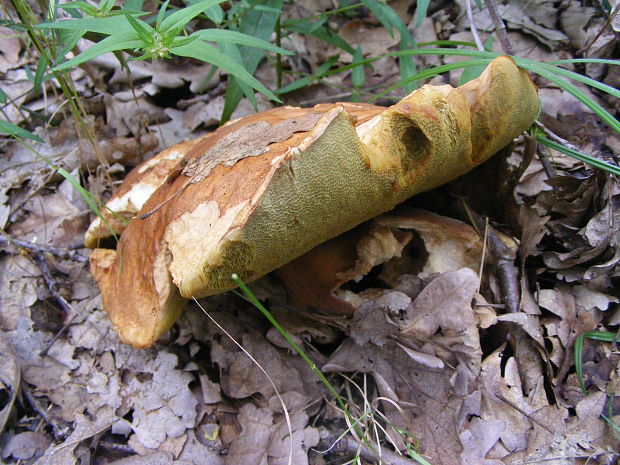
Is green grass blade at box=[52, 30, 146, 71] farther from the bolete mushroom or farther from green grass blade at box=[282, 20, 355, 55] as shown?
green grass blade at box=[282, 20, 355, 55]

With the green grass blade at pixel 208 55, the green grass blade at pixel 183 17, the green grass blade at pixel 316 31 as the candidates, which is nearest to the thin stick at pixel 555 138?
the green grass blade at pixel 316 31

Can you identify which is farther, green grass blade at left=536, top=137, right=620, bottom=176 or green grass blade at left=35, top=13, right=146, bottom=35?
green grass blade at left=536, top=137, right=620, bottom=176

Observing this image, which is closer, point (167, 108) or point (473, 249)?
point (473, 249)

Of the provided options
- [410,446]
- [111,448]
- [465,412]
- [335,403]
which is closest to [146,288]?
[111,448]

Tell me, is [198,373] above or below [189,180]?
below

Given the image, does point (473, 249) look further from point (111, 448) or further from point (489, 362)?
point (111, 448)

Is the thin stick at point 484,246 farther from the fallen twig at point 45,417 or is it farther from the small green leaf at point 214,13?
the fallen twig at point 45,417

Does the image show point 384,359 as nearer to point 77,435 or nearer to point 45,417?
point 77,435

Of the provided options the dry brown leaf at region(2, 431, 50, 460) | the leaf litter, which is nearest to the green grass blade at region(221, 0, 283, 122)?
the leaf litter
